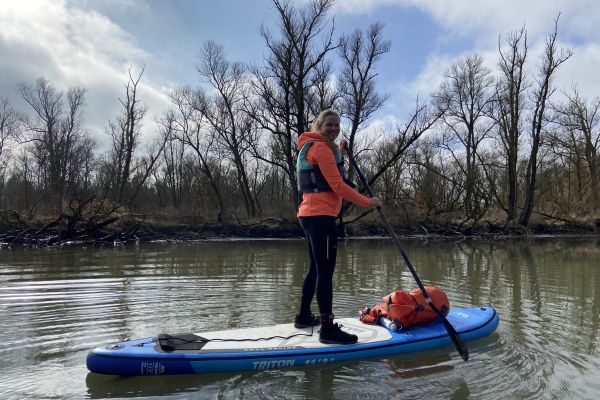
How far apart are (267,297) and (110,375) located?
338 centimetres

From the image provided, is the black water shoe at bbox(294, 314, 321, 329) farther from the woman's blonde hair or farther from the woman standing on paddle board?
the woman's blonde hair

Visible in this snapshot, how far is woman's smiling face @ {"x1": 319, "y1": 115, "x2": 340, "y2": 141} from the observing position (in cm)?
422

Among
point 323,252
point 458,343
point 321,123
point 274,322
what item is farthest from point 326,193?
point 274,322

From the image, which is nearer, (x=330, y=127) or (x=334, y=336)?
(x=334, y=336)

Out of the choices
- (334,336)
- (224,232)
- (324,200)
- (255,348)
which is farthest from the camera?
(224,232)

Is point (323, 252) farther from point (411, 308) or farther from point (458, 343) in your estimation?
point (458, 343)

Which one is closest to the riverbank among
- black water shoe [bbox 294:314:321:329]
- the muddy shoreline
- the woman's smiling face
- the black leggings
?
the muddy shoreline

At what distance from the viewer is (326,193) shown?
417 cm

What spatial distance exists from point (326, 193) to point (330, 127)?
1.98ft

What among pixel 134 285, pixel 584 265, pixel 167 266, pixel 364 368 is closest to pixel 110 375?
pixel 364 368

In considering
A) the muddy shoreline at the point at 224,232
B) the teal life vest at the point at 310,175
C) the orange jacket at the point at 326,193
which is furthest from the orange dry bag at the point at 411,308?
the muddy shoreline at the point at 224,232

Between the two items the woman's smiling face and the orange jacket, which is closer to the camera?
the orange jacket

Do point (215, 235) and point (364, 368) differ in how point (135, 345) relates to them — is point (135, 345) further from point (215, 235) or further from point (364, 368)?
point (215, 235)

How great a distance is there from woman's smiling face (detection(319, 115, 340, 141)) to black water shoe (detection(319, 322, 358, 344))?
1700 mm
